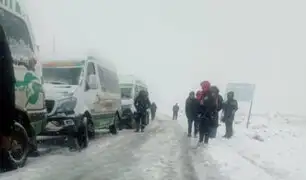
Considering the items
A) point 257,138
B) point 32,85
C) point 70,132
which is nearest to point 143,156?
point 70,132

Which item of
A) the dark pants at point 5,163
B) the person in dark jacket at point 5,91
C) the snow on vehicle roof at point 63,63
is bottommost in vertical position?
the dark pants at point 5,163

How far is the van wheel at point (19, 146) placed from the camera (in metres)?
7.04

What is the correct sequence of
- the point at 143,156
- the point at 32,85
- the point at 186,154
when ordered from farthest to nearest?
the point at 186,154 → the point at 143,156 → the point at 32,85

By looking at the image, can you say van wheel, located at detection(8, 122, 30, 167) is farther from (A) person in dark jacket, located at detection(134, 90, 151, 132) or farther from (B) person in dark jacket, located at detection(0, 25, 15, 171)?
(A) person in dark jacket, located at detection(134, 90, 151, 132)

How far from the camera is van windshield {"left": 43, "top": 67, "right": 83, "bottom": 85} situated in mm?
10703

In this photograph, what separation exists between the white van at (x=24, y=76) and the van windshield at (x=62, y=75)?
240cm

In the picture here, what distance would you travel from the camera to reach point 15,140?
7137mm

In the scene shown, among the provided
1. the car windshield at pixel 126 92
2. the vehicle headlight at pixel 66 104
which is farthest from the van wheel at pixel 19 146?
the car windshield at pixel 126 92

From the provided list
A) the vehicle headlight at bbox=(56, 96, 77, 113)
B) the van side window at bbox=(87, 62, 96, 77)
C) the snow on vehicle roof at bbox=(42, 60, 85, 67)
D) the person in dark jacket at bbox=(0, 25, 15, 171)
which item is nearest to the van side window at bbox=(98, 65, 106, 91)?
the van side window at bbox=(87, 62, 96, 77)

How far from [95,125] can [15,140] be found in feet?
14.9

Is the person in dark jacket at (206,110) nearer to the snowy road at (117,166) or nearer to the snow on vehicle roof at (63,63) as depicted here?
the snowy road at (117,166)

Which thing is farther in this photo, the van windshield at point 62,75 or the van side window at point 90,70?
the van side window at point 90,70

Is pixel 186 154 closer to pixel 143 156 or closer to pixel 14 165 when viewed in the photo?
pixel 143 156

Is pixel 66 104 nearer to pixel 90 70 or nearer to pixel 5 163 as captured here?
pixel 90 70
